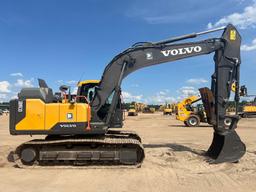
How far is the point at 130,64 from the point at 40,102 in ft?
10.9

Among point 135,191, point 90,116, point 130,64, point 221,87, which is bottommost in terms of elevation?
point 135,191

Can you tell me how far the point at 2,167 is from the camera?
466 inches

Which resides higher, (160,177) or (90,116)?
(90,116)

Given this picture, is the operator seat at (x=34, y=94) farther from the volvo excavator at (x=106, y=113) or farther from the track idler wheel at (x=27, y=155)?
the track idler wheel at (x=27, y=155)

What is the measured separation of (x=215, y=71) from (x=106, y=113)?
13.8ft

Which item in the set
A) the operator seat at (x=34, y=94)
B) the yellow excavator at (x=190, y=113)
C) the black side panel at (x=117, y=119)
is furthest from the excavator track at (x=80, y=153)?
the yellow excavator at (x=190, y=113)

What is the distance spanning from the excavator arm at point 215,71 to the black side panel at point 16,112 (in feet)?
7.50

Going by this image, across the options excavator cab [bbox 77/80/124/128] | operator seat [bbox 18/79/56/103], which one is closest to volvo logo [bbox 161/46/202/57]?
excavator cab [bbox 77/80/124/128]

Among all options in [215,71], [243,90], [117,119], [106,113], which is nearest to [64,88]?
[106,113]

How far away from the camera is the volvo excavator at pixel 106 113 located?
11836 millimetres

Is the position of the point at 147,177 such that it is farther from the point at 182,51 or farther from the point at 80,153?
the point at 182,51

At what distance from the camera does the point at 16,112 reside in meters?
12.0

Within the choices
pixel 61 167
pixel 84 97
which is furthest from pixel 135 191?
pixel 84 97

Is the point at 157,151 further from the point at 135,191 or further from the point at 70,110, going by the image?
the point at 135,191
